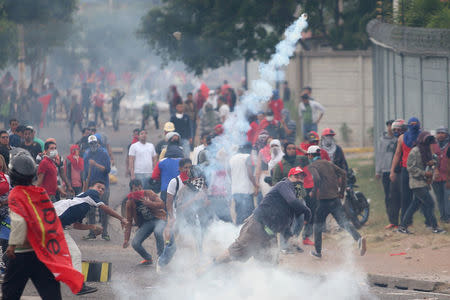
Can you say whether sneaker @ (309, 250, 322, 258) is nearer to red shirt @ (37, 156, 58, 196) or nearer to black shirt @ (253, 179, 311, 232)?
black shirt @ (253, 179, 311, 232)

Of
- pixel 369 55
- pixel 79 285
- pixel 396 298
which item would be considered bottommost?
pixel 396 298

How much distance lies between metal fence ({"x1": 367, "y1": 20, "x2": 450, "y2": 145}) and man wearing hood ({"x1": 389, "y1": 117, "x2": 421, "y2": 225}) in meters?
1.07

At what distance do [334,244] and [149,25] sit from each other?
44.4ft

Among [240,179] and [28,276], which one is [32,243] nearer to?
[28,276]

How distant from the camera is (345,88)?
2458 centimetres

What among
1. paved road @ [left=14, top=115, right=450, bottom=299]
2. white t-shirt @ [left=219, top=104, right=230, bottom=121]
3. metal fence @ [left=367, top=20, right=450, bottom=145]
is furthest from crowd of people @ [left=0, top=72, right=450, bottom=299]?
white t-shirt @ [left=219, top=104, right=230, bottom=121]

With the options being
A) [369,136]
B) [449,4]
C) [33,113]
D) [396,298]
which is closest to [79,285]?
[396,298]

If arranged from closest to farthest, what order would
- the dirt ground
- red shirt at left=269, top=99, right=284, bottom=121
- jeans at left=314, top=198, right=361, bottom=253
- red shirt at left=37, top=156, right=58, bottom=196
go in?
the dirt ground, jeans at left=314, top=198, right=361, bottom=253, red shirt at left=37, top=156, right=58, bottom=196, red shirt at left=269, top=99, right=284, bottom=121

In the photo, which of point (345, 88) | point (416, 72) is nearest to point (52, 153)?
point (416, 72)

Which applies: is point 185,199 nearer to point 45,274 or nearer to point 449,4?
point 45,274

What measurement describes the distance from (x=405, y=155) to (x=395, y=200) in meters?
0.84

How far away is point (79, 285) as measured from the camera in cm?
763

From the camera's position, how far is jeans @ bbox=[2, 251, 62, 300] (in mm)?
7480

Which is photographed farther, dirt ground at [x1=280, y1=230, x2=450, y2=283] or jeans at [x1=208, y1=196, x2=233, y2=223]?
jeans at [x1=208, y1=196, x2=233, y2=223]
